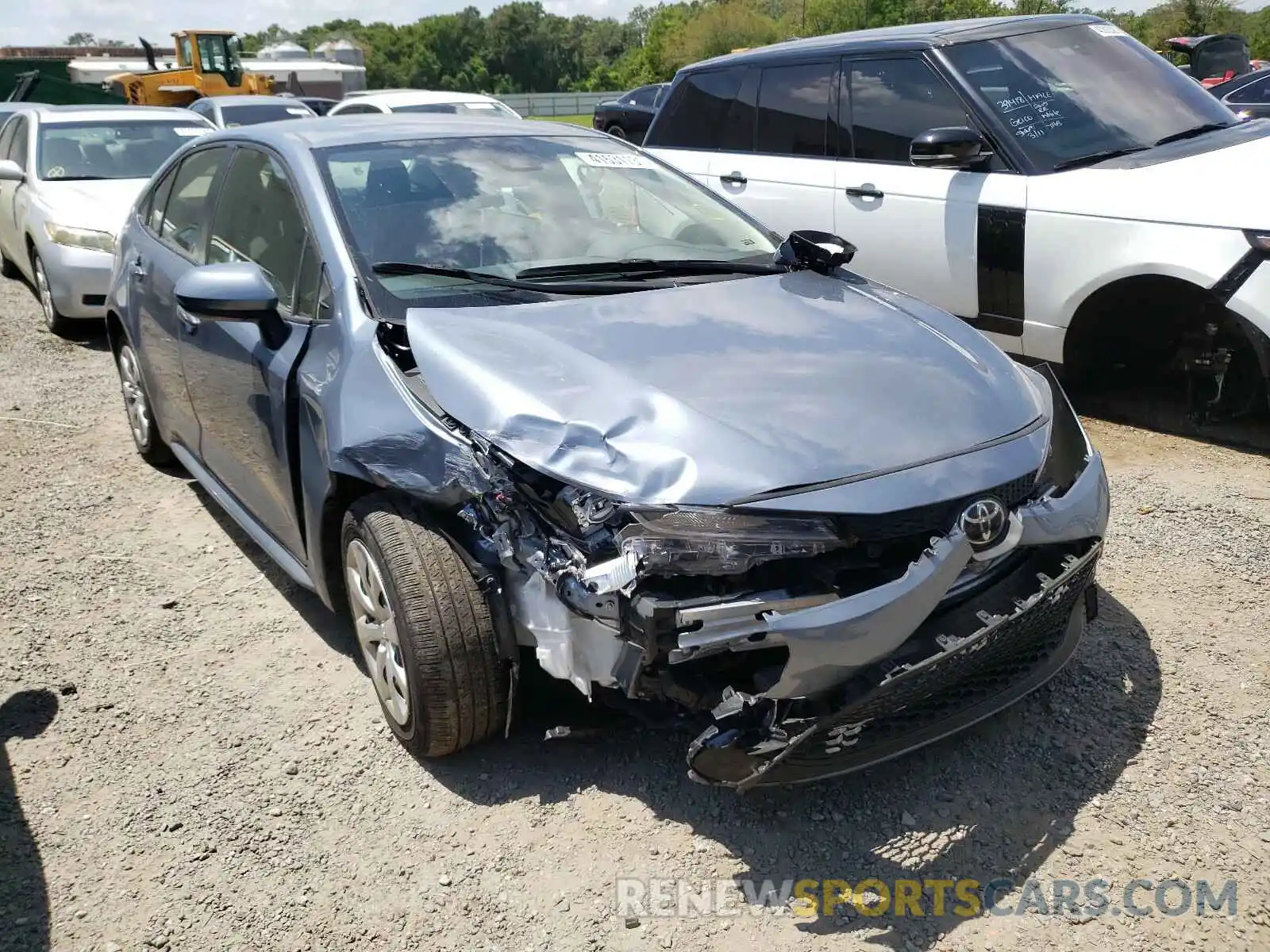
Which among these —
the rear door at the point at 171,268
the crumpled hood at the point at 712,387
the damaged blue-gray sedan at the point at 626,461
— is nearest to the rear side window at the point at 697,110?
the damaged blue-gray sedan at the point at 626,461

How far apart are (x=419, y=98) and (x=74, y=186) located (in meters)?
5.84

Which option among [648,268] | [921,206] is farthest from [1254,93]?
[648,268]

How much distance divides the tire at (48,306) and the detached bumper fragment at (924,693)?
23.4ft

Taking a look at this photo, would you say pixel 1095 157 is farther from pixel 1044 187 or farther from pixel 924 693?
pixel 924 693

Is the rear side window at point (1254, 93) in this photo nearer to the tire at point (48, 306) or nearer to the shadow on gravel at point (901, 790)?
the shadow on gravel at point (901, 790)

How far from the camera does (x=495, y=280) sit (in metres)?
3.24

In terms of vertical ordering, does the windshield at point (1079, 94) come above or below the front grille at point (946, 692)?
above

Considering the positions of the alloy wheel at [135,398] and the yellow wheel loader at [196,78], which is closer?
the alloy wheel at [135,398]

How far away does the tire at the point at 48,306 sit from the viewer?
784 centimetres

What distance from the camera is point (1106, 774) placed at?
2.80 m

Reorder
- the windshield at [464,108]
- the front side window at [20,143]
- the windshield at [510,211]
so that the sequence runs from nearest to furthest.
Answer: the windshield at [510,211] < the front side window at [20,143] < the windshield at [464,108]

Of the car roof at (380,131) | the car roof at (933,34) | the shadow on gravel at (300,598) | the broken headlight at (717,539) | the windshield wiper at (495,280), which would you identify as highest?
the car roof at (933,34)

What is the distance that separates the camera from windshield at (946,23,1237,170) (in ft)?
17.1

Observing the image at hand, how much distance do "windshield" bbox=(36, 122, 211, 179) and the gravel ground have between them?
5.66 metres
